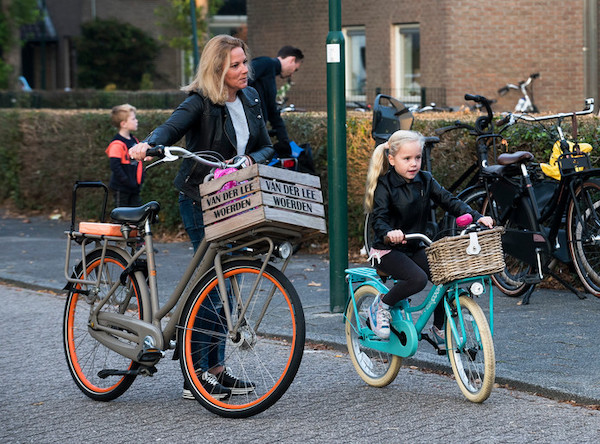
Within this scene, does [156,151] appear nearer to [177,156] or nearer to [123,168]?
[177,156]

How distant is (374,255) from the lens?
567 centimetres

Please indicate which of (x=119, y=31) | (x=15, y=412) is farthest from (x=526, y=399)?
(x=119, y=31)

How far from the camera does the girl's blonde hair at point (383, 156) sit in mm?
5605

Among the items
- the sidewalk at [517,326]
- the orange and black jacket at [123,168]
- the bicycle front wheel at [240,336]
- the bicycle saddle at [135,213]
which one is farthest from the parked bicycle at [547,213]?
the orange and black jacket at [123,168]

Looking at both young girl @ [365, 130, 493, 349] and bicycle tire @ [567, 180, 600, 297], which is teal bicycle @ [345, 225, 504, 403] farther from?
bicycle tire @ [567, 180, 600, 297]

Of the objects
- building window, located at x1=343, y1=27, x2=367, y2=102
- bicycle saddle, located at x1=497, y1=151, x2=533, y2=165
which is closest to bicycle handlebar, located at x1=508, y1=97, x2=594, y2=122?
bicycle saddle, located at x1=497, y1=151, x2=533, y2=165

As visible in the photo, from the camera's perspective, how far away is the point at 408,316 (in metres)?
5.66

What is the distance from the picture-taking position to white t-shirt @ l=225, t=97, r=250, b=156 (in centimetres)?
565

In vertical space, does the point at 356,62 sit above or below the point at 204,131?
above

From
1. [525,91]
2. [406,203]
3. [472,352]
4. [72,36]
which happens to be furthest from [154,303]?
[72,36]

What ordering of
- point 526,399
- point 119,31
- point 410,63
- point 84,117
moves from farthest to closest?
point 119,31 → point 410,63 → point 84,117 → point 526,399

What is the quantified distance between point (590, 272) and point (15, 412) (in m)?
4.33

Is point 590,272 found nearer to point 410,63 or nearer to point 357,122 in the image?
point 357,122

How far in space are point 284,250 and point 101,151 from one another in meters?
9.08
